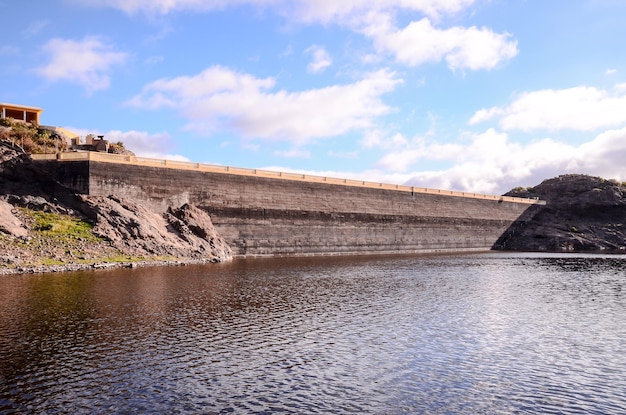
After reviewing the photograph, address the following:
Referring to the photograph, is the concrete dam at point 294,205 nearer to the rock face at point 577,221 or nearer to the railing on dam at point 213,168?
the railing on dam at point 213,168

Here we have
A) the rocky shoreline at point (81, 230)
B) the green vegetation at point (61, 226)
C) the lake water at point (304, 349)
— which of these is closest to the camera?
the lake water at point (304, 349)

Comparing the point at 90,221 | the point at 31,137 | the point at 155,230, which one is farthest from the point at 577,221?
the point at 31,137

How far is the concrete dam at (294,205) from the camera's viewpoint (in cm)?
5843

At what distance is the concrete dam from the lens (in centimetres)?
5843

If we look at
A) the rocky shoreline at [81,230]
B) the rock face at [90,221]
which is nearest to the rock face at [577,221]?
the rocky shoreline at [81,230]

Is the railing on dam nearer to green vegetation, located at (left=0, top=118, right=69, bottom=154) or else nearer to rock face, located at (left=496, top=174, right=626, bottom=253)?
green vegetation, located at (left=0, top=118, right=69, bottom=154)

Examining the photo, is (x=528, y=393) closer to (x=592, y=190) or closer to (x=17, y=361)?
(x=17, y=361)

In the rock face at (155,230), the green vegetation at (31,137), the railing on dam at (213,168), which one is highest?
the green vegetation at (31,137)

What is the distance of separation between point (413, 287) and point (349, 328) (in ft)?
51.1

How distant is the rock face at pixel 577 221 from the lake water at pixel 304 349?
83.7m

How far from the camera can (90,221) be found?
5194 centimetres

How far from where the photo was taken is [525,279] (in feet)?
148

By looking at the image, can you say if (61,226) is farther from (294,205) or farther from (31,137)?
(294,205)

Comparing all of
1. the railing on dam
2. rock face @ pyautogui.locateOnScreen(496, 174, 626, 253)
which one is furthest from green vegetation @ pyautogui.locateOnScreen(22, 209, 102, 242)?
rock face @ pyautogui.locateOnScreen(496, 174, 626, 253)
